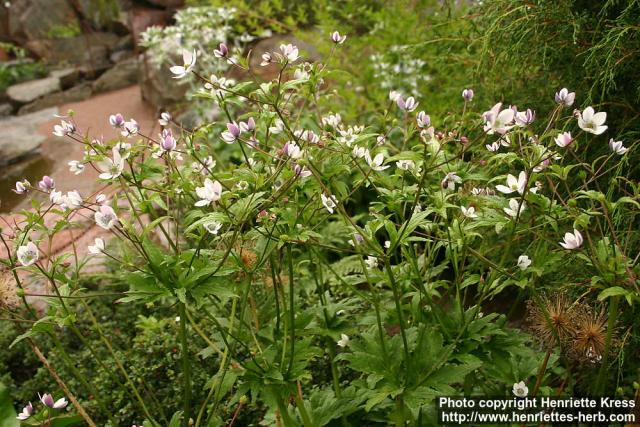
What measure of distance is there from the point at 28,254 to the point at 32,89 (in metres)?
8.84

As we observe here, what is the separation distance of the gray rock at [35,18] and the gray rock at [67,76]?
1.69 meters

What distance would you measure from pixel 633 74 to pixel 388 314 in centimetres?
150

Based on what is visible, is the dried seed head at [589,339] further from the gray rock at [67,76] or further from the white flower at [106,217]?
the gray rock at [67,76]

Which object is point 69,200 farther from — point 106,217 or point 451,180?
point 451,180

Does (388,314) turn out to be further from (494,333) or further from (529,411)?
(529,411)

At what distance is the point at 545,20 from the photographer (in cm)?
267

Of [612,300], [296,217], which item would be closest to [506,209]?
[612,300]

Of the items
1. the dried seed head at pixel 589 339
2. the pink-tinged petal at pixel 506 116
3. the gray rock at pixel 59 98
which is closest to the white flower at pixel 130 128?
the pink-tinged petal at pixel 506 116

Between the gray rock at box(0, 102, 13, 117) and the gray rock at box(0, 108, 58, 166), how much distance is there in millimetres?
1403

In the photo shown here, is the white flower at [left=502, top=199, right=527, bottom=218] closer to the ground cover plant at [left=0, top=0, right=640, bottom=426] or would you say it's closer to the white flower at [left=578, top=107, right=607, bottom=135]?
the ground cover plant at [left=0, top=0, right=640, bottom=426]

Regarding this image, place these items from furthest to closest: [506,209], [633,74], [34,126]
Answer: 1. [34,126]
2. [633,74]
3. [506,209]

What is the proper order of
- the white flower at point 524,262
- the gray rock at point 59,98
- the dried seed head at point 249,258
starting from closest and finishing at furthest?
the white flower at point 524,262 → the dried seed head at point 249,258 → the gray rock at point 59,98

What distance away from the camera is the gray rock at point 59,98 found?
30.3ft

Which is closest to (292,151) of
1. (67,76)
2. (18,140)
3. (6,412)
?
(6,412)
